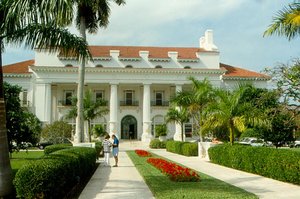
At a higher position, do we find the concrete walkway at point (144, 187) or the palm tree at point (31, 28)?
the palm tree at point (31, 28)

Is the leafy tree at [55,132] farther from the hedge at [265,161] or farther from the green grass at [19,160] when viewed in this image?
the hedge at [265,161]

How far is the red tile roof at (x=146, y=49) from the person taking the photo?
6278cm

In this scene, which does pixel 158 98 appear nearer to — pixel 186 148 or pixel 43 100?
pixel 43 100

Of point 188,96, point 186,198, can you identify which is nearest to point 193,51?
point 188,96

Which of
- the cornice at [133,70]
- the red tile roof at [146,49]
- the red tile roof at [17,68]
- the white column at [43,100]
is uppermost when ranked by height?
the red tile roof at [146,49]

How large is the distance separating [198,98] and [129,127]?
34.7m

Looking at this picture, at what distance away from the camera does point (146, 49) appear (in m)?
65.4

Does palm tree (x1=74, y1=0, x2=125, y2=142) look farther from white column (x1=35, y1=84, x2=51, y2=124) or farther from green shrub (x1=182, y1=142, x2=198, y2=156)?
white column (x1=35, y1=84, x2=51, y2=124)

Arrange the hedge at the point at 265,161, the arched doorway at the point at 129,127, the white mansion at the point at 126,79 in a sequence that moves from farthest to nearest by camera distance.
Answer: the arched doorway at the point at 129,127 < the white mansion at the point at 126,79 < the hedge at the point at 265,161

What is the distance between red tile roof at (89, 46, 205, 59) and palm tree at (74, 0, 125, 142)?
34.8 metres

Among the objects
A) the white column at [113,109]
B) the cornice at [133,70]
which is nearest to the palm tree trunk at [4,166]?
the white column at [113,109]

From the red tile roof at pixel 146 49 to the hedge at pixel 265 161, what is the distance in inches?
1705

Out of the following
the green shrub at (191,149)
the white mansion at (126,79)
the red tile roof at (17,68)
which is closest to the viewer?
the green shrub at (191,149)

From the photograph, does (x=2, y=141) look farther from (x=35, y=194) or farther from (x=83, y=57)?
(x=83, y=57)
